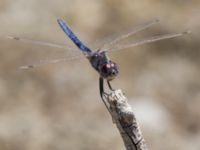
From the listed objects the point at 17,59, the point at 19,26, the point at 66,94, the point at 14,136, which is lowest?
the point at 14,136

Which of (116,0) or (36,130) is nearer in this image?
(36,130)

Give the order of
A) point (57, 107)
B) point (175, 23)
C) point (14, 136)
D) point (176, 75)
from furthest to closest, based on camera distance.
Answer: point (175, 23)
point (176, 75)
point (57, 107)
point (14, 136)

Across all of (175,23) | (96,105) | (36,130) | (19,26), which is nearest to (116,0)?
(175,23)

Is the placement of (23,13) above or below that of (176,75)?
above

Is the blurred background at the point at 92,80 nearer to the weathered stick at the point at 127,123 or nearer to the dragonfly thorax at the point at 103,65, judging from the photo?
the dragonfly thorax at the point at 103,65

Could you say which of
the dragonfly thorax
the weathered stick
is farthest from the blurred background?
the weathered stick

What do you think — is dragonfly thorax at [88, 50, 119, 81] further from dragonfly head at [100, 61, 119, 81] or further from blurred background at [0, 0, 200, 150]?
blurred background at [0, 0, 200, 150]

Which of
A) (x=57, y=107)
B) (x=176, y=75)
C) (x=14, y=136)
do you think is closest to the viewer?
(x=14, y=136)

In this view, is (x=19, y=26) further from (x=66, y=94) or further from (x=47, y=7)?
(x=66, y=94)
